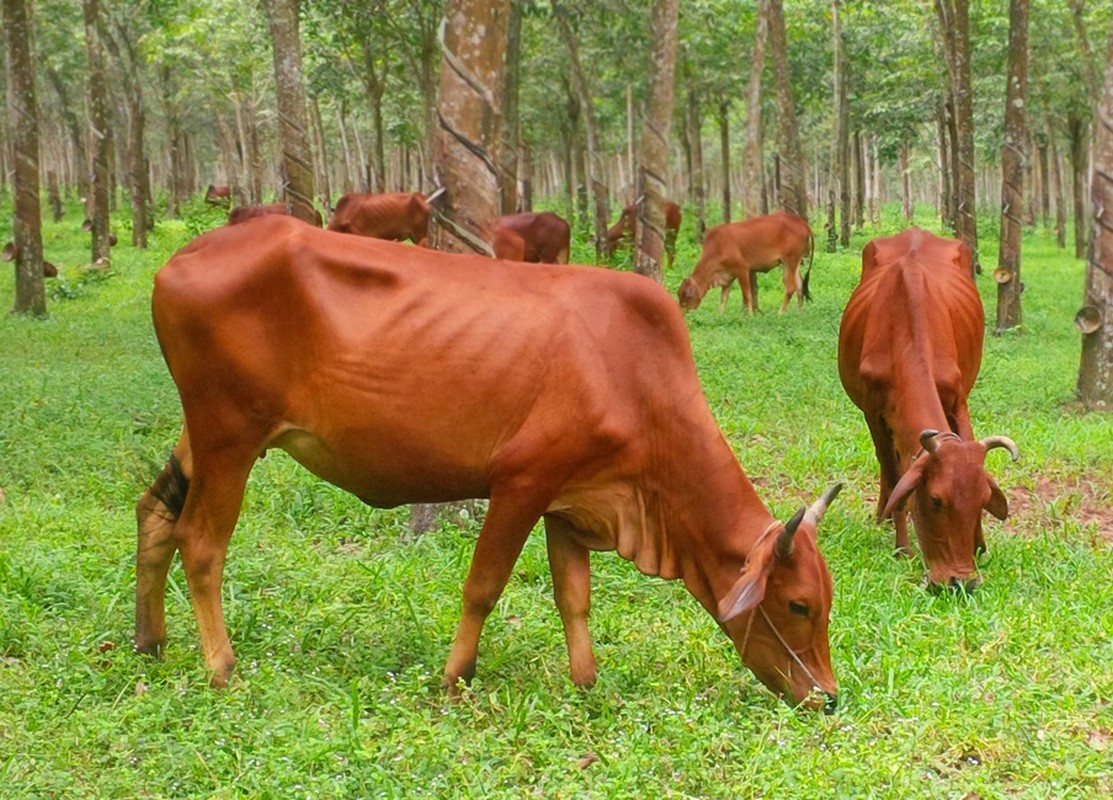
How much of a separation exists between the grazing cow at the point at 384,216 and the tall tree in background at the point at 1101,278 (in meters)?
12.1

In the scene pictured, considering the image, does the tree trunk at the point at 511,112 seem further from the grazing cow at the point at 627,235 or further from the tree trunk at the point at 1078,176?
the tree trunk at the point at 1078,176

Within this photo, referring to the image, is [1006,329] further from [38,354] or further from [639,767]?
[639,767]

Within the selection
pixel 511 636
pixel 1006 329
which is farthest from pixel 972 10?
pixel 511 636

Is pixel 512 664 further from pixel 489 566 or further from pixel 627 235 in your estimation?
pixel 627 235

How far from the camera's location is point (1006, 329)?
1488 centimetres

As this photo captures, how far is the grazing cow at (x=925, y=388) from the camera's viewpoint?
6.03 metres

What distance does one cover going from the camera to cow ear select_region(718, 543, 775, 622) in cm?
431

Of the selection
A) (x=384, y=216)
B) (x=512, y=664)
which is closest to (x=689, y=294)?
(x=384, y=216)

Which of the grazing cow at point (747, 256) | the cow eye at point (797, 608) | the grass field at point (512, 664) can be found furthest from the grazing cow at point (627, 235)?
the cow eye at point (797, 608)

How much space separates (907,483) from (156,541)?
348 cm

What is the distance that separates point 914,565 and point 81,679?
13.9ft

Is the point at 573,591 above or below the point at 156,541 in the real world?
below

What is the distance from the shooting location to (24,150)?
47.0 ft

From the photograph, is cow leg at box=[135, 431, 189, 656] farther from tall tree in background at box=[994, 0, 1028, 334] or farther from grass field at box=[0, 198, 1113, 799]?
tall tree in background at box=[994, 0, 1028, 334]
